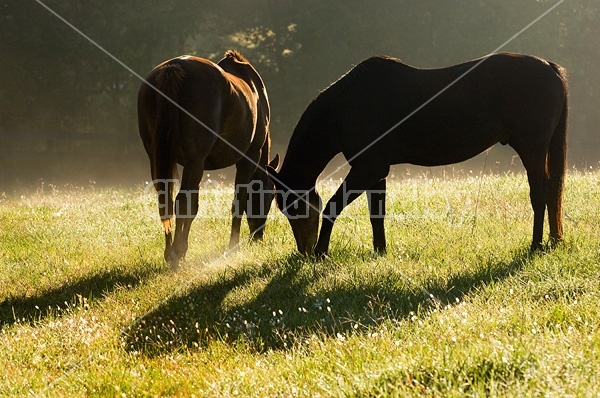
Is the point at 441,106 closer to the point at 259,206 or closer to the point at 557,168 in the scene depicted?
the point at 557,168

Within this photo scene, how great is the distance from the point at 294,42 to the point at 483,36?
29.8 ft

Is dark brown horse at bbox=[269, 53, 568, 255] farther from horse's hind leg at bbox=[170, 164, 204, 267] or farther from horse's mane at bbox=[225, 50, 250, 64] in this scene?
horse's mane at bbox=[225, 50, 250, 64]

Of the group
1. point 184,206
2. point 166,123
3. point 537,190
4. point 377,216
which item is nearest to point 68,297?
point 184,206

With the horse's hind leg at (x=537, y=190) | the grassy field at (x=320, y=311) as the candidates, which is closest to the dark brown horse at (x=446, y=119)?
the horse's hind leg at (x=537, y=190)

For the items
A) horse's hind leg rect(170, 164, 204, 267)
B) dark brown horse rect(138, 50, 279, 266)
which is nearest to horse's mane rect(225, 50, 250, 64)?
dark brown horse rect(138, 50, 279, 266)

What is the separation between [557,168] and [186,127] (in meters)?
3.83

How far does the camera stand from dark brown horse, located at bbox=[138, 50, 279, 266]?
6.69m

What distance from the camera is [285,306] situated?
220 inches

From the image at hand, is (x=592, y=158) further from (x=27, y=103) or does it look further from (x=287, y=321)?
(x=287, y=321)

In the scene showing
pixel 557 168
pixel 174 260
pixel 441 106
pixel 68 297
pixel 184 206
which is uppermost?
pixel 441 106

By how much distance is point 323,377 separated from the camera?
3.57 m

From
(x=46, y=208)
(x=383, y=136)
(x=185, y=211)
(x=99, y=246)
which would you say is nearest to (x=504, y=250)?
(x=383, y=136)

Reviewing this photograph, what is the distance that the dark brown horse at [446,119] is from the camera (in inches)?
258

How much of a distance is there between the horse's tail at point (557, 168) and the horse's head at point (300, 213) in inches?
98.0
